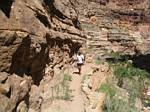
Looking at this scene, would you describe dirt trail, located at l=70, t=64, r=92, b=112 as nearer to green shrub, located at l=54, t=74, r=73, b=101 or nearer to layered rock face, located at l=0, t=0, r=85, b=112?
green shrub, located at l=54, t=74, r=73, b=101

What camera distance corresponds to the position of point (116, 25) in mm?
19094

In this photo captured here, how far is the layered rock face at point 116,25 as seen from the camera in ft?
59.1

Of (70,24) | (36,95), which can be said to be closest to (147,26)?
(70,24)

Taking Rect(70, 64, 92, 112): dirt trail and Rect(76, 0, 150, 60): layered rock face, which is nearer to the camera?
Rect(70, 64, 92, 112): dirt trail

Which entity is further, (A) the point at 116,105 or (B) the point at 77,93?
(B) the point at 77,93

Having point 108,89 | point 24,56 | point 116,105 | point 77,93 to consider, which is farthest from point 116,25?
point 24,56

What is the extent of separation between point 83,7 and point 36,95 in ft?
34.8

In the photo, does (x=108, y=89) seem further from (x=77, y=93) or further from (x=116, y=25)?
(x=116, y=25)

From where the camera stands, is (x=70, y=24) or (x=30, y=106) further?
(x=70, y=24)

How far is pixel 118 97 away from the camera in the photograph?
1177cm

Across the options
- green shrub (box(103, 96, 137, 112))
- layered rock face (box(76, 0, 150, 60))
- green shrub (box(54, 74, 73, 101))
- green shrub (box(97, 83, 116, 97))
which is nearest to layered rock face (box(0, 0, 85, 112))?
green shrub (box(54, 74, 73, 101))

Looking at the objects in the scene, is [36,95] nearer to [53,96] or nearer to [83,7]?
[53,96]

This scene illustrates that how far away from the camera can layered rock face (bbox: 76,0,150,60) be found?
18.0 metres

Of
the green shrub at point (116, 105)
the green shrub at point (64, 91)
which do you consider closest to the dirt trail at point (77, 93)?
the green shrub at point (64, 91)
